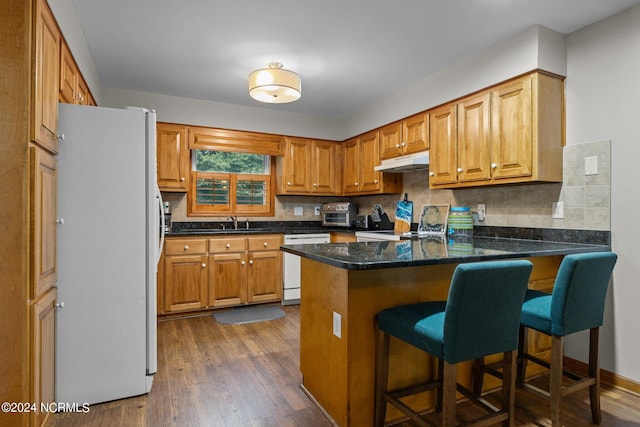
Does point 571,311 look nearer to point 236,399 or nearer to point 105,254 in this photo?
point 236,399

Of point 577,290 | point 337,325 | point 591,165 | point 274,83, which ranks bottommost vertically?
point 337,325

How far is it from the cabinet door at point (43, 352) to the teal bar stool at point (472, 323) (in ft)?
5.17

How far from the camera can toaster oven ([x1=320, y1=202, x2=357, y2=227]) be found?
479 cm

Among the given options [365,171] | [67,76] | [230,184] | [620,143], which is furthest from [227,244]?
[620,143]

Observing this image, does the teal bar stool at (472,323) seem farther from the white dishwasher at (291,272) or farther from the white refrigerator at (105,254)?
the white dishwasher at (291,272)

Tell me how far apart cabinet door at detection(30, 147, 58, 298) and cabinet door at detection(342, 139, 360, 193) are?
11.0ft

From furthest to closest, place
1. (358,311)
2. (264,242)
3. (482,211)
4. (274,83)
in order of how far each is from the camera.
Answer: (264,242) < (482,211) < (274,83) < (358,311)

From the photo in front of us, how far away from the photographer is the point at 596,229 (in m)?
2.47

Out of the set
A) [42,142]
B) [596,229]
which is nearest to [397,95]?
[596,229]

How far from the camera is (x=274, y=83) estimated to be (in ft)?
9.34

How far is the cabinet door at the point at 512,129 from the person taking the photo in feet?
8.61

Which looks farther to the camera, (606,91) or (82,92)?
(82,92)

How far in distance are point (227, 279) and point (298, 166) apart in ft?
5.57

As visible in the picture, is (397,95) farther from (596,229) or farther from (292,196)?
(596,229)
